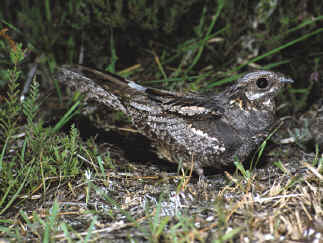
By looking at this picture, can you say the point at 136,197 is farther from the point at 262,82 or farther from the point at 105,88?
the point at 262,82

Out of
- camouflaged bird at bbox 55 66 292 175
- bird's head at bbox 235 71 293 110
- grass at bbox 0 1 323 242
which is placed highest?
bird's head at bbox 235 71 293 110

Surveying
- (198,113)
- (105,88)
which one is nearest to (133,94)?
(105,88)

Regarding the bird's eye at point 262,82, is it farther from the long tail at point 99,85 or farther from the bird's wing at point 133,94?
the long tail at point 99,85

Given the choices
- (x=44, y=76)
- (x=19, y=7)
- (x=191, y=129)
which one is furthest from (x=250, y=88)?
(x=19, y=7)

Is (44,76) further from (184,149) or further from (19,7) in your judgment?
(184,149)

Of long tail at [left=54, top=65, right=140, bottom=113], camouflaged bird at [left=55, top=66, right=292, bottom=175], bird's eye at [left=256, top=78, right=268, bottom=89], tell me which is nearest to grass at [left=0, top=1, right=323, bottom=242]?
camouflaged bird at [left=55, top=66, right=292, bottom=175]

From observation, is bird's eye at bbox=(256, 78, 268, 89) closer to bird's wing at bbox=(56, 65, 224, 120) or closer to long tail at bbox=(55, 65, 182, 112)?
bird's wing at bbox=(56, 65, 224, 120)

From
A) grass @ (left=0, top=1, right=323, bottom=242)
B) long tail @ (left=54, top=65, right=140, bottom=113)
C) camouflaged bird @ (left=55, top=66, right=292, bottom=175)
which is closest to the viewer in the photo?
grass @ (left=0, top=1, right=323, bottom=242)
